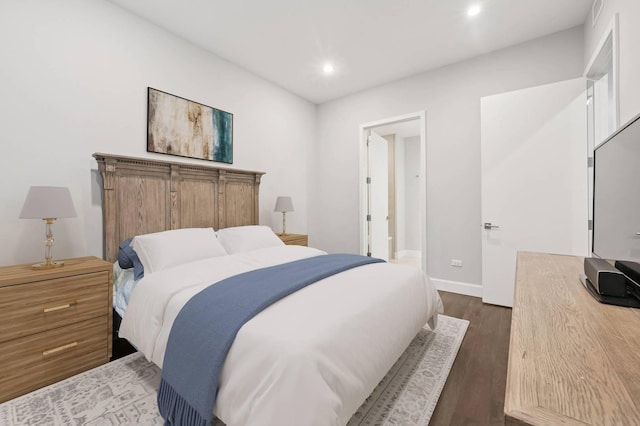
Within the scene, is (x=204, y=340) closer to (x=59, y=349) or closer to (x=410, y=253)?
(x=59, y=349)

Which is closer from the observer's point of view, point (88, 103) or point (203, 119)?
point (88, 103)

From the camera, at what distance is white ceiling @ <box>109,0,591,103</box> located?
2.48 meters

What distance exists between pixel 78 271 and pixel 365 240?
3.40m

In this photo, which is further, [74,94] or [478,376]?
[74,94]

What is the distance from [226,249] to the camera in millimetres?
2797

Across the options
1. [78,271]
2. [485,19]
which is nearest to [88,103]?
[78,271]

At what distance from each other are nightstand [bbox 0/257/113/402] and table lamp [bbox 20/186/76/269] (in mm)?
204

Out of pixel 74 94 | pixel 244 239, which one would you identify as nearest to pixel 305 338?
pixel 244 239

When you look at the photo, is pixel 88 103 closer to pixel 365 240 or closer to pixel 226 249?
pixel 226 249

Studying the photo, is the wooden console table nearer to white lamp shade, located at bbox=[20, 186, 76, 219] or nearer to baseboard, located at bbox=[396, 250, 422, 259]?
white lamp shade, located at bbox=[20, 186, 76, 219]

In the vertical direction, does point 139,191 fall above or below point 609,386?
above

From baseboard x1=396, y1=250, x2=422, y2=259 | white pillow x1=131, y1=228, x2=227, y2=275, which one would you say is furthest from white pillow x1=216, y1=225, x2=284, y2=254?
baseboard x1=396, y1=250, x2=422, y2=259

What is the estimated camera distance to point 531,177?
9.21 feet

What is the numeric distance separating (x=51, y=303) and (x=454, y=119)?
4.21 m
